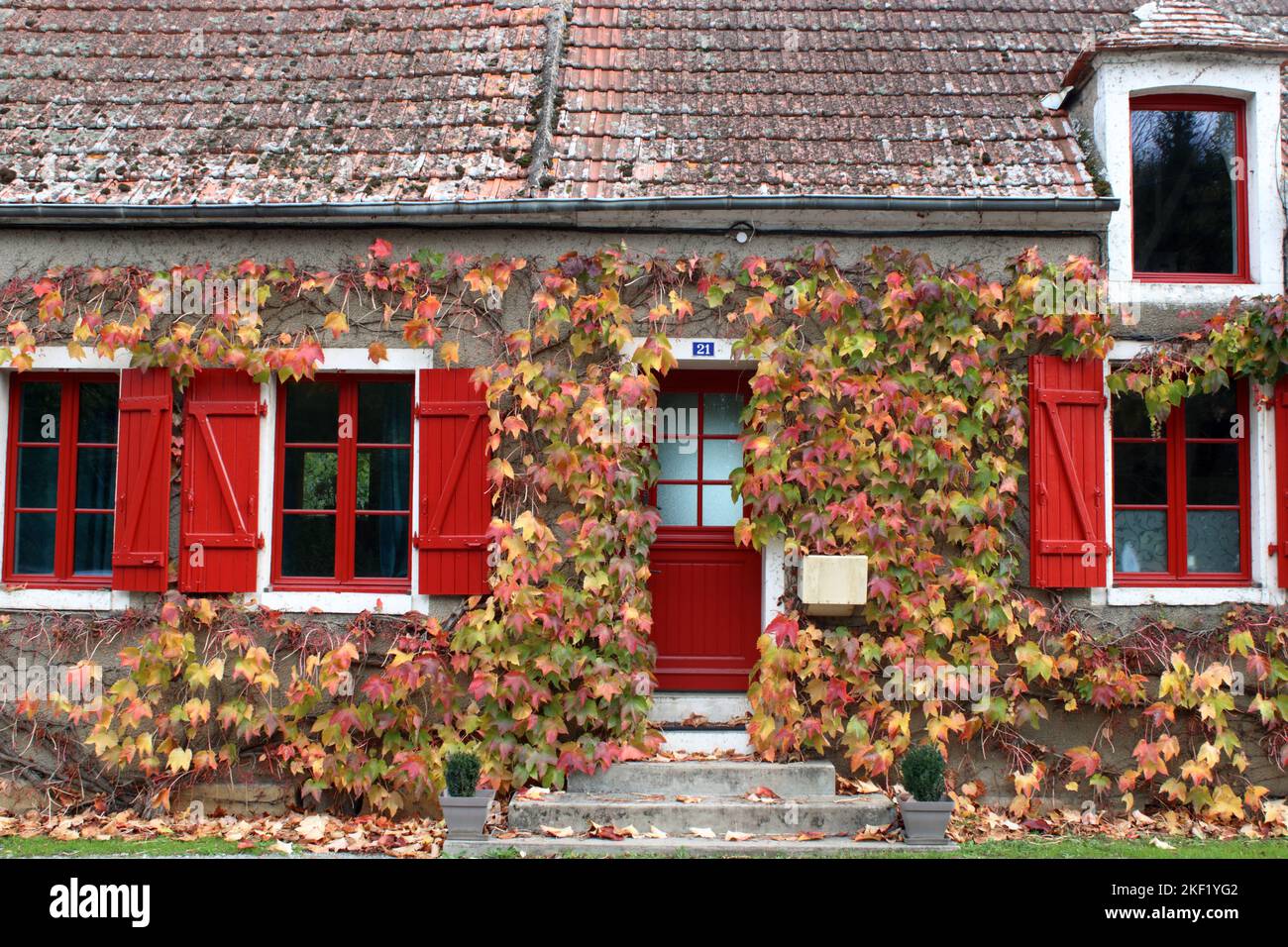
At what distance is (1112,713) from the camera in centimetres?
732

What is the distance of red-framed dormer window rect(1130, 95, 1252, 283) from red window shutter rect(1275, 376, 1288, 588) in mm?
848

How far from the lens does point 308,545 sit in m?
7.55

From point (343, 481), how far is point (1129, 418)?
17.5 feet

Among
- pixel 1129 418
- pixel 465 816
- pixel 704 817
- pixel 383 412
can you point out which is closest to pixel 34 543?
pixel 383 412

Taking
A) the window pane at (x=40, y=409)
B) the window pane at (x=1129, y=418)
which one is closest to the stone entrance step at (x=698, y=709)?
the window pane at (x=1129, y=418)

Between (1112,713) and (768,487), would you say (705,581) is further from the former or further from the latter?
(1112,713)

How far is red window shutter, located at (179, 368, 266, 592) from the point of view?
7.32 metres

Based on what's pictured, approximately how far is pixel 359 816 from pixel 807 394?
12.9 ft

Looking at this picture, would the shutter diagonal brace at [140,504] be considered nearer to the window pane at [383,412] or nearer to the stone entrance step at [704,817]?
the window pane at [383,412]

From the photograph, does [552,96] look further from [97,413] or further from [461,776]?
[461,776]

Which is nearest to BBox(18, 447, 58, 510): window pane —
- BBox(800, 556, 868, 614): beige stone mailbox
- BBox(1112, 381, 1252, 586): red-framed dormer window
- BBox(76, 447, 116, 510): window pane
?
BBox(76, 447, 116, 510): window pane

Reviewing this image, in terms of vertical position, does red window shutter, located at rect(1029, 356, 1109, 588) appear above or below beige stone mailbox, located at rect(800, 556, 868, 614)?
above

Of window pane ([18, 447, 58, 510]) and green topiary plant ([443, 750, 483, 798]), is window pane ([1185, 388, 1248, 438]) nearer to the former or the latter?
green topiary plant ([443, 750, 483, 798])

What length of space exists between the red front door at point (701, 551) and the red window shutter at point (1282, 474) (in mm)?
3436
